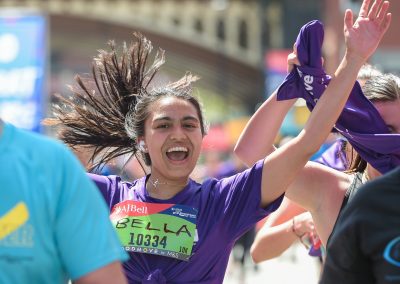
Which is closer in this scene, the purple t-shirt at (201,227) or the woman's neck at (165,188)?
the purple t-shirt at (201,227)

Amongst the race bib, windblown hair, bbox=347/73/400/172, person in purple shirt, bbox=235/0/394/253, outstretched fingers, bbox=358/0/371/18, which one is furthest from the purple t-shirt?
outstretched fingers, bbox=358/0/371/18

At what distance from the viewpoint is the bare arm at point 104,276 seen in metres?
2.52

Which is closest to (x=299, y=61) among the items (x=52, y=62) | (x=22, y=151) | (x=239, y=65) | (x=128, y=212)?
(x=128, y=212)

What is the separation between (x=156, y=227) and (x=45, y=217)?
148 cm

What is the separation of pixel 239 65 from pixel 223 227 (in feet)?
123

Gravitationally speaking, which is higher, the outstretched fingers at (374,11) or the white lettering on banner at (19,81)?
the outstretched fingers at (374,11)

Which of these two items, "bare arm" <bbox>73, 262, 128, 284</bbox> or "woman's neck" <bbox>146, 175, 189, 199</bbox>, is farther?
"woman's neck" <bbox>146, 175, 189, 199</bbox>

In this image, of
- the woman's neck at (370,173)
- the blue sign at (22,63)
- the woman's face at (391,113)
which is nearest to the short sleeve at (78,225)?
the woman's neck at (370,173)

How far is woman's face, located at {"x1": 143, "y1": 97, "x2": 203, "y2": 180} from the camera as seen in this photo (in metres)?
4.03

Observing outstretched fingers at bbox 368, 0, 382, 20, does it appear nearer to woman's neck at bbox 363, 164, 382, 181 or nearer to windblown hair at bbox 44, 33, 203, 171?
woman's neck at bbox 363, 164, 382, 181

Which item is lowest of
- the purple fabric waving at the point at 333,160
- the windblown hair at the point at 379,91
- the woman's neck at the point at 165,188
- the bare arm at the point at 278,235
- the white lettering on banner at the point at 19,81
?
the white lettering on banner at the point at 19,81

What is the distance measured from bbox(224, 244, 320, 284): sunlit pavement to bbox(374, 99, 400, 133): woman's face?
777cm

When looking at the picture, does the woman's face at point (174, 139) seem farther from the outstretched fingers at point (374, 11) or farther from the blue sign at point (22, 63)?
the blue sign at point (22, 63)

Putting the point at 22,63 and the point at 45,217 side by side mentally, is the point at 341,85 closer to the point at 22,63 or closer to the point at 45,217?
the point at 45,217
